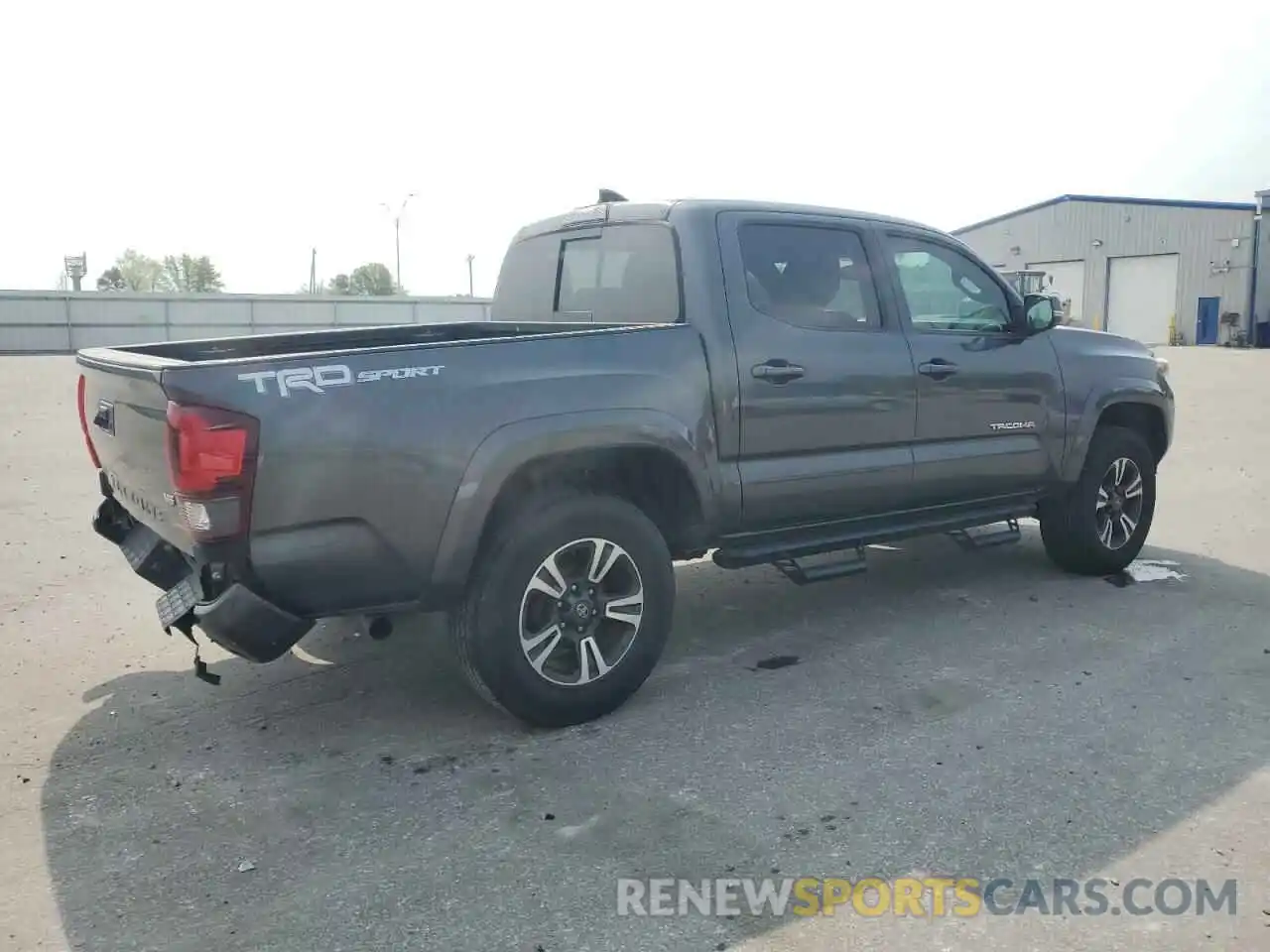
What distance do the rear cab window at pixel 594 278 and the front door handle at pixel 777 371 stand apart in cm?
42

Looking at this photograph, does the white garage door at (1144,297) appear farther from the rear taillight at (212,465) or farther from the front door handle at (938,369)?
the rear taillight at (212,465)

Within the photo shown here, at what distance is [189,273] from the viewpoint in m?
78.6

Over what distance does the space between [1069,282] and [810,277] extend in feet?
137

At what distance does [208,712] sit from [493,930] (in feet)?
6.83

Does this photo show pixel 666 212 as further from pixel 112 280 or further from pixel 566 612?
pixel 112 280

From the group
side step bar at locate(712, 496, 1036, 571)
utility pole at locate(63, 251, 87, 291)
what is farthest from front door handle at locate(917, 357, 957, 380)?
utility pole at locate(63, 251, 87, 291)

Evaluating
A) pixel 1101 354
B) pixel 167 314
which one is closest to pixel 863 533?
pixel 1101 354

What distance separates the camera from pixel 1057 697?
442 cm

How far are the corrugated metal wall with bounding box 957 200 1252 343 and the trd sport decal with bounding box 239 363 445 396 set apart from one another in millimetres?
39919

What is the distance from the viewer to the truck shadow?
300 centimetres

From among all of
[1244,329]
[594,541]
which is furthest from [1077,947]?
[1244,329]

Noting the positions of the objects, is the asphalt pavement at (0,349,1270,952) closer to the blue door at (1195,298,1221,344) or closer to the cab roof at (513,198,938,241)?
the cab roof at (513,198,938,241)

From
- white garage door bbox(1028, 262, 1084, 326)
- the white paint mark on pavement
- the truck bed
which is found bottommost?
the white paint mark on pavement

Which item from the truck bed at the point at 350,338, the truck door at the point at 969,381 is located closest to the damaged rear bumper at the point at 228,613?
the truck bed at the point at 350,338
